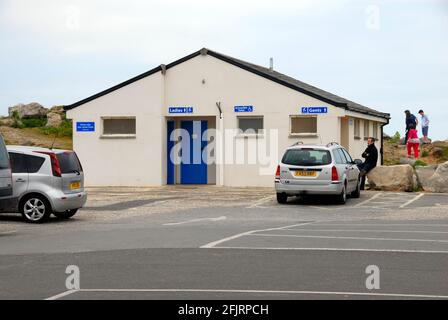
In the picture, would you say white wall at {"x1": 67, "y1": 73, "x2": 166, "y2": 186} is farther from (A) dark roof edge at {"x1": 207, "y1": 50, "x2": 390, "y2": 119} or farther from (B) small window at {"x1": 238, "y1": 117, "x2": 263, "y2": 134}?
(B) small window at {"x1": 238, "y1": 117, "x2": 263, "y2": 134}

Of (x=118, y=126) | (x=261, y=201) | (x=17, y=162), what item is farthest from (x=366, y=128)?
(x=17, y=162)

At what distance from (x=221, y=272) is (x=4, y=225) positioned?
29.5 feet

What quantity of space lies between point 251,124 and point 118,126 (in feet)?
17.8

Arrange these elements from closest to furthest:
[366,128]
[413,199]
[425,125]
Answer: [413,199]
[366,128]
[425,125]

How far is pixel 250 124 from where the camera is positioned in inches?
1199

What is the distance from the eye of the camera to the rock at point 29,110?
5518cm

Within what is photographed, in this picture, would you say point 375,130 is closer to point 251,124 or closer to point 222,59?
point 251,124

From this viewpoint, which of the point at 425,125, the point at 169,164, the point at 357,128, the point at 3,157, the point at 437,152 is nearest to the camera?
the point at 3,157

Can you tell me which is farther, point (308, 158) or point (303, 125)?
point (303, 125)

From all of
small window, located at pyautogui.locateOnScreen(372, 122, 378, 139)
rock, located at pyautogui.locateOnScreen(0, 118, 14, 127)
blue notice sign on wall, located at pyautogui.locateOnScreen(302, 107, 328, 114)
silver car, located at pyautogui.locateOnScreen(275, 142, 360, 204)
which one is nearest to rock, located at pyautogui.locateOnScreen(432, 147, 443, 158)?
small window, located at pyautogui.locateOnScreen(372, 122, 378, 139)

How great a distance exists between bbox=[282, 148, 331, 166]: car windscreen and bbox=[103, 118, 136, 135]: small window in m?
10.2

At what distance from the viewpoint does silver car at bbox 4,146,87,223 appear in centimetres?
1834

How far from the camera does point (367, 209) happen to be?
22.3 meters

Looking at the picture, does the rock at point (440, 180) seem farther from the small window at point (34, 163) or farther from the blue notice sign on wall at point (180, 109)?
the small window at point (34, 163)
